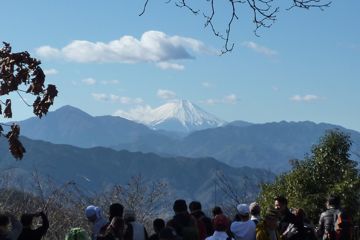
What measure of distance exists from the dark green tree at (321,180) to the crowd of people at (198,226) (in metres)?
A: 7.43

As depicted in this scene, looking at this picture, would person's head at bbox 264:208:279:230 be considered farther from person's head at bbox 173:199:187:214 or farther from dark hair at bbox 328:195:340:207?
dark hair at bbox 328:195:340:207

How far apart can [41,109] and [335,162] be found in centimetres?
1636

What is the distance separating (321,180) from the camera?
2003cm

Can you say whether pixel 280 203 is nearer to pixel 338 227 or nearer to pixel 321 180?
pixel 338 227

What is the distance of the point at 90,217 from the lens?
29.0ft

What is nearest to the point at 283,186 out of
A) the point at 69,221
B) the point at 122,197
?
the point at 69,221

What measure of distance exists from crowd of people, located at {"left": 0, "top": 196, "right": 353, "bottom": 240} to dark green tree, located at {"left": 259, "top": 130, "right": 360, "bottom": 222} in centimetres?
743

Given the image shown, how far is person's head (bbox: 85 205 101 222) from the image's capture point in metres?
8.80

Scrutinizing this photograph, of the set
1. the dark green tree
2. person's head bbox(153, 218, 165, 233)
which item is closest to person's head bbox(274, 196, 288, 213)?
person's head bbox(153, 218, 165, 233)

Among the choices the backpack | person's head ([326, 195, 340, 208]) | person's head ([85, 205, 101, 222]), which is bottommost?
the backpack

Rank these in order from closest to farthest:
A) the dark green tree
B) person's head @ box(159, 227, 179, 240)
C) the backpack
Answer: person's head @ box(159, 227, 179, 240), the backpack, the dark green tree

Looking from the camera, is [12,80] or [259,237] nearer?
[12,80]

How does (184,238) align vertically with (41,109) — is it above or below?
below

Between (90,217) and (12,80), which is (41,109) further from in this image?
(90,217)
